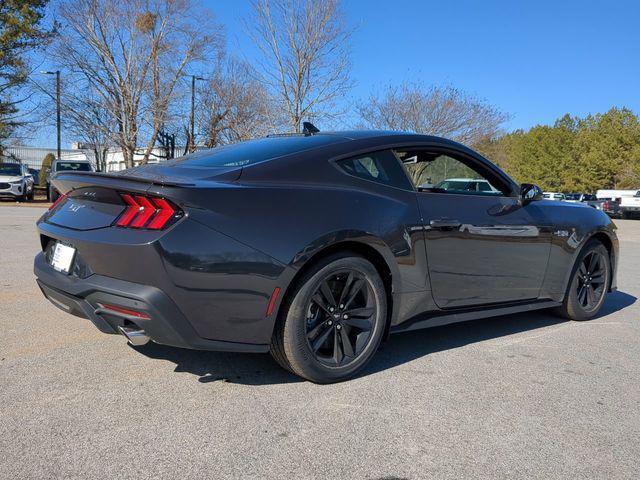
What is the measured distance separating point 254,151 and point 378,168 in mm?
790

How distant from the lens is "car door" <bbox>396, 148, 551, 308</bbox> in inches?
141

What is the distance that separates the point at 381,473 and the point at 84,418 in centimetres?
142

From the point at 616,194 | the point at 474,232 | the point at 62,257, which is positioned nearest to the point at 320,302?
the point at 474,232

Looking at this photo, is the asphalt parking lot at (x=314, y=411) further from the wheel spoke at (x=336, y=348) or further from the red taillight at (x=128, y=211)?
the red taillight at (x=128, y=211)

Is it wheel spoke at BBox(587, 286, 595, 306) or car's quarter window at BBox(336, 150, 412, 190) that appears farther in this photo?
wheel spoke at BBox(587, 286, 595, 306)

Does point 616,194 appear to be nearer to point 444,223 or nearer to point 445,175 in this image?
point 445,175

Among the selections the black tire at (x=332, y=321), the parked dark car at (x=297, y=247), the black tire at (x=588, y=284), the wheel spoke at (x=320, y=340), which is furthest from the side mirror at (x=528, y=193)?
the wheel spoke at (x=320, y=340)

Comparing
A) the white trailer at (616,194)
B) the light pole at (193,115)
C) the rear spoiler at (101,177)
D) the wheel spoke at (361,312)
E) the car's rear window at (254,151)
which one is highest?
the light pole at (193,115)

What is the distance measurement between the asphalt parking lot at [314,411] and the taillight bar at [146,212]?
0.92m

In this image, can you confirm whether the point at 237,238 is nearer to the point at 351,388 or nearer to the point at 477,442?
the point at 351,388

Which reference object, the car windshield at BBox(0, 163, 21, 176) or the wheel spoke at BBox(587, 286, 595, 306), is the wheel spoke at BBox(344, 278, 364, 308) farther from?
the car windshield at BBox(0, 163, 21, 176)

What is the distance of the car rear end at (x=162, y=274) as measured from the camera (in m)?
2.58

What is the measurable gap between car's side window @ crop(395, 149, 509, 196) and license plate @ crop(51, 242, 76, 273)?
2.06m

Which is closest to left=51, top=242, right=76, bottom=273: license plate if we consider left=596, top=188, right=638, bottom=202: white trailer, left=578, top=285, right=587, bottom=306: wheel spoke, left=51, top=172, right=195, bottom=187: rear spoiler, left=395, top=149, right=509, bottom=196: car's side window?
left=51, top=172, right=195, bottom=187: rear spoiler
